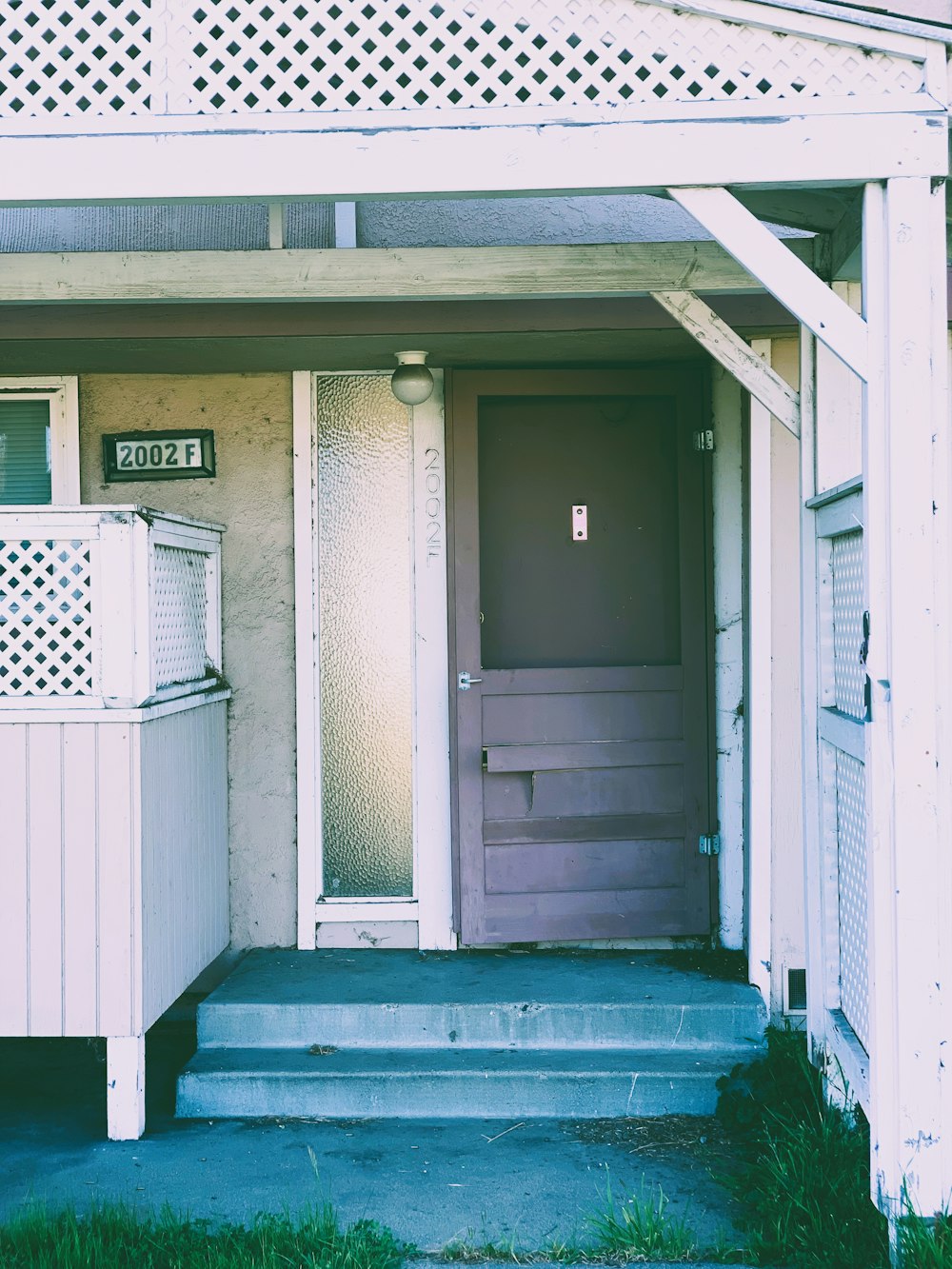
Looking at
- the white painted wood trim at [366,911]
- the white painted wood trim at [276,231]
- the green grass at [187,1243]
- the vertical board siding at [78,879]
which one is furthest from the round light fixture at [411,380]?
the green grass at [187,1243]

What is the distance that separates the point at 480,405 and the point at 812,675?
198 cm

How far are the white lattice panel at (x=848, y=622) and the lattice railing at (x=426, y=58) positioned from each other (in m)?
1.26

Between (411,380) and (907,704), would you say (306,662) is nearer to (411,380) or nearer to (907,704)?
(411,380)

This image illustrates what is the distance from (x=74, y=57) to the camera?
311 cm

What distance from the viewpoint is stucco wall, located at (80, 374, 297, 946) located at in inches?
203

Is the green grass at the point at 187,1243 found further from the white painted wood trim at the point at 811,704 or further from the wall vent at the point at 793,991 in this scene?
the wall vent at the point at 793,991

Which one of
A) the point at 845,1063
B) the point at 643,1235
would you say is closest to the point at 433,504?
the point at 845,1063

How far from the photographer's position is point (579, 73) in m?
3.10

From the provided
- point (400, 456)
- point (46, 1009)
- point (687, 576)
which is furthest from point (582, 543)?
point (46, 1009)

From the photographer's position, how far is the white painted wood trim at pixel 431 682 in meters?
5.14

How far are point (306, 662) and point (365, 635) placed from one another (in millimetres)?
284

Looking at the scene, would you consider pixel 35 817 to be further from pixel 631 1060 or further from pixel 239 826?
pixel 631 1060

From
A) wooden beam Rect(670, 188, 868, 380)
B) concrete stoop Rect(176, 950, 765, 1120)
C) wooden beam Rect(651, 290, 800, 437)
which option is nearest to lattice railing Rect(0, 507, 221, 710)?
concrete stoop Rect(176, 950, 765, 1120)

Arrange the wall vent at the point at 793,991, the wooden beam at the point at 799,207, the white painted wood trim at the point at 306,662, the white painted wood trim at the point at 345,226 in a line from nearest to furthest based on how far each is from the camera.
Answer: the wooden beam at the point at 799,207, the wall vent at the point at 793,991, the white painted wood trim at the point at 345,226, the white painted wood trim at the point at 306,662
